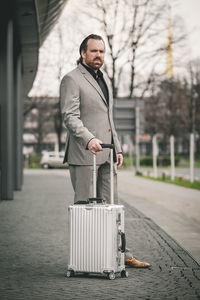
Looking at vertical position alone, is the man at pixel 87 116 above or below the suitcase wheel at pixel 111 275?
above

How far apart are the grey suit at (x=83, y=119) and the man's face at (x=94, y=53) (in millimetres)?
91

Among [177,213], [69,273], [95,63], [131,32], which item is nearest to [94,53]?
[95,63]

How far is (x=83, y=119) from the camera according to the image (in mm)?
6242

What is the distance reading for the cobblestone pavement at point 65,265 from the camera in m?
5.34

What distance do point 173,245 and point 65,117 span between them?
279cm

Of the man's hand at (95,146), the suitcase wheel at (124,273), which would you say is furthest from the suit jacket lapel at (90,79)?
the suitcase wheel at (124,273)

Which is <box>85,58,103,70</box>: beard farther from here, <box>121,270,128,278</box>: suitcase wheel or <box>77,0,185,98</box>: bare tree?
<box>77,0,185,98</box>: bare tree

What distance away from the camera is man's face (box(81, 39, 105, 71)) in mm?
6148

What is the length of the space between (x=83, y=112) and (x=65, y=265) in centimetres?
145

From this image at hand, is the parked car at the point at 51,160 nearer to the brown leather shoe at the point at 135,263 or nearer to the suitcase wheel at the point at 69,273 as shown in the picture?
the brown leather shoe at the point at 135,263

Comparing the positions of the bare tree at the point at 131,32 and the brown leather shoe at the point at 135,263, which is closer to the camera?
the brown leather shoe at the point at 135,263

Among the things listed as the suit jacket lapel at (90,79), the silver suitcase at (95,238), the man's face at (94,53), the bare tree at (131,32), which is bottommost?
the silver suitcase at (95,238)

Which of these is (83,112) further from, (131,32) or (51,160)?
(51,160)

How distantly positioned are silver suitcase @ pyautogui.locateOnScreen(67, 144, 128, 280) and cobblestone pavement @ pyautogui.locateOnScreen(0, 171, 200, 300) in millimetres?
123
